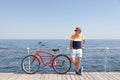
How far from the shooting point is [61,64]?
25.3ft

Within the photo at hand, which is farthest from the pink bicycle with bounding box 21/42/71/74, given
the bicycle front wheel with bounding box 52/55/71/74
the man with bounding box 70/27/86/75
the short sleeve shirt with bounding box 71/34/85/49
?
the short sleeve shirt with bounding box 71/34/85/49

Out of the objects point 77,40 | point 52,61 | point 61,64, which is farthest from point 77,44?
point 52,61

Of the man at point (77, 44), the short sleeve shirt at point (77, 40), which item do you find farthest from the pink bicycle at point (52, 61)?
the short sleeve shirt at point (77, 40)

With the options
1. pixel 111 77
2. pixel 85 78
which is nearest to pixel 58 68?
pixel 85 78

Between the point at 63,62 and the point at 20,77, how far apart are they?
1.65m

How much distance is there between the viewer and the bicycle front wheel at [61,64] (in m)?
7.67

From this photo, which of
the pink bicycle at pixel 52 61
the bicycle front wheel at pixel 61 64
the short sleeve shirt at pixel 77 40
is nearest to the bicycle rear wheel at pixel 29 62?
the pink bicycle at pixel 52 61

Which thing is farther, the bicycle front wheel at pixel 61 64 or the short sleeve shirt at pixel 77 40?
the bicycle front wheel at pixel 61 64

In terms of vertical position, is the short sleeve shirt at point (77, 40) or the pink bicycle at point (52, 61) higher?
the short sleeve shirt at point (77, 40)

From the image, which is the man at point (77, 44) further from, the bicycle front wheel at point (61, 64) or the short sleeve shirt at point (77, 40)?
the bicycle front wheel at point (61, 64)

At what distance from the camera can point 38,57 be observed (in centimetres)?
781

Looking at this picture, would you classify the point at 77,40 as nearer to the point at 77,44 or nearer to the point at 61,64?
the point at 77,44

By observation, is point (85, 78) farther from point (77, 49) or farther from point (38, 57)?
point (38, 57)

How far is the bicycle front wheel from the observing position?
767 centimetres
